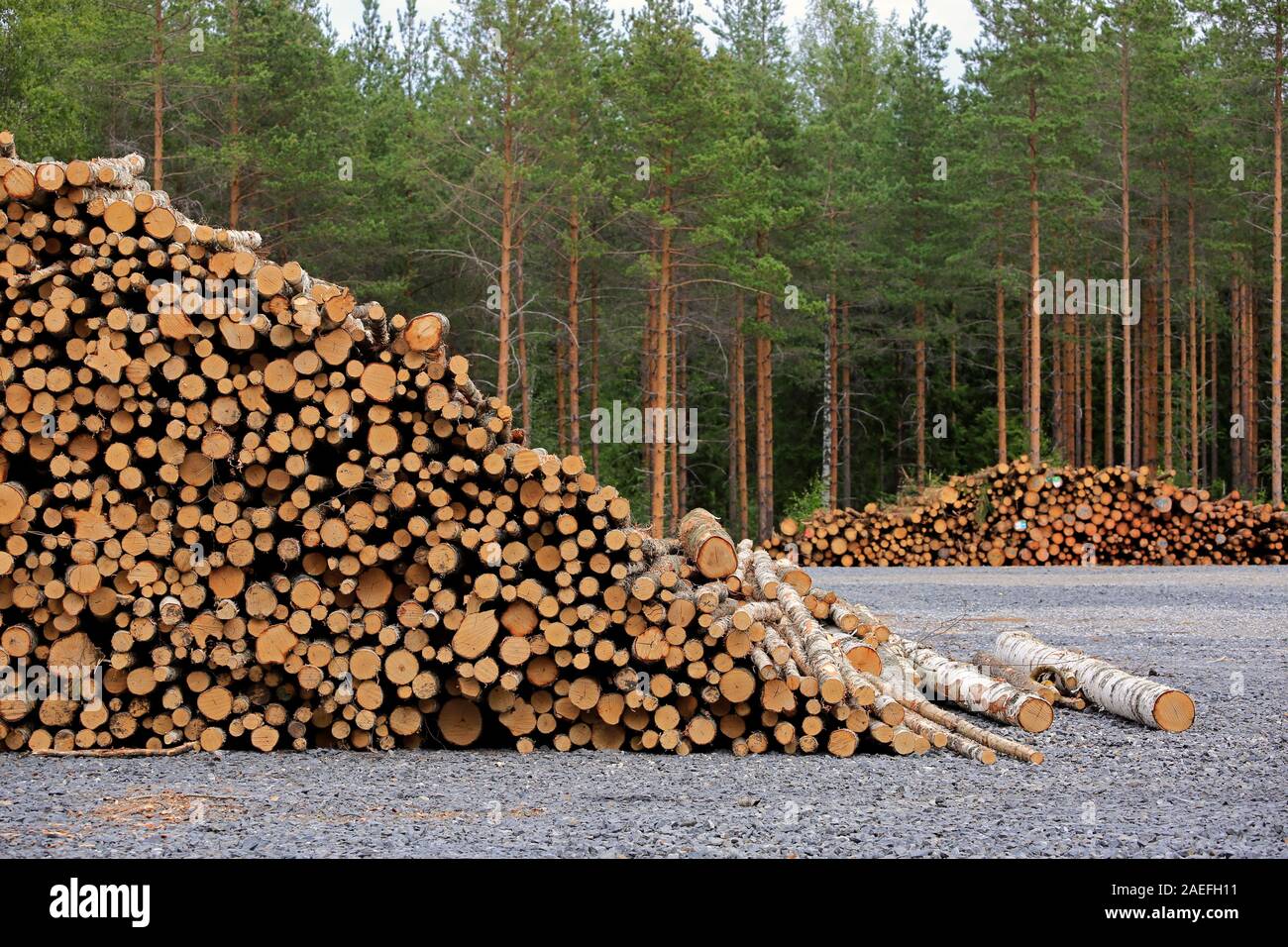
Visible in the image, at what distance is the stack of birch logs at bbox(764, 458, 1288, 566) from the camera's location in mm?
20000

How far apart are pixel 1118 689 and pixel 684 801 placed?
3.40 metres

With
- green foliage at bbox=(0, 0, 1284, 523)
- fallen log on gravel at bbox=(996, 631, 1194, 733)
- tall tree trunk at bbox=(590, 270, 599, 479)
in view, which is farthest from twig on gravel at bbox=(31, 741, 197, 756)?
tall tree trunk at bbox=(590, 270, 599, 479)

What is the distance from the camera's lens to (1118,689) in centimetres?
→ 779

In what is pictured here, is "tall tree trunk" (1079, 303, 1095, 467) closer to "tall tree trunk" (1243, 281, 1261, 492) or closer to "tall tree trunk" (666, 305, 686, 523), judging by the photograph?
"tall tree trunk" (1243, 281, 1261, 492)

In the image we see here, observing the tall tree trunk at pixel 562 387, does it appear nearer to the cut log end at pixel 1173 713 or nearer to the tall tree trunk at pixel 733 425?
the tall tree trunk at pixel 733 425

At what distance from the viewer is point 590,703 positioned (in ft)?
22.4

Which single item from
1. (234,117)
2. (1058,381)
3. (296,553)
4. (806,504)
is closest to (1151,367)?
(1058,381)

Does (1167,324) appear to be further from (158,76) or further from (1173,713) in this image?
(1173,713)

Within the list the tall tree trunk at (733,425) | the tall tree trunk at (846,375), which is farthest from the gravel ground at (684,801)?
the tall tree trunk at (846,375)

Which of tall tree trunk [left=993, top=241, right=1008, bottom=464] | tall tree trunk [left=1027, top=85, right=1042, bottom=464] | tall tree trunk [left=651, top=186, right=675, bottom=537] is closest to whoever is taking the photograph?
tall tree trunk [left=651, top=186, right=675, bottom=537]

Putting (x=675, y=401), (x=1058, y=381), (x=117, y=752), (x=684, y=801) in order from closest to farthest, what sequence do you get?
(x=684, y=801) < (x=117, y=752) < (x=675, y=401) < (x=1058, y=381)

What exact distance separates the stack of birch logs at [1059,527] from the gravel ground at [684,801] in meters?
12.1

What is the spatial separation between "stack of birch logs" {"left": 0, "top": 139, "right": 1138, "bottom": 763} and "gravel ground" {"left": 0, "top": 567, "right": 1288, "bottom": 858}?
277mm
